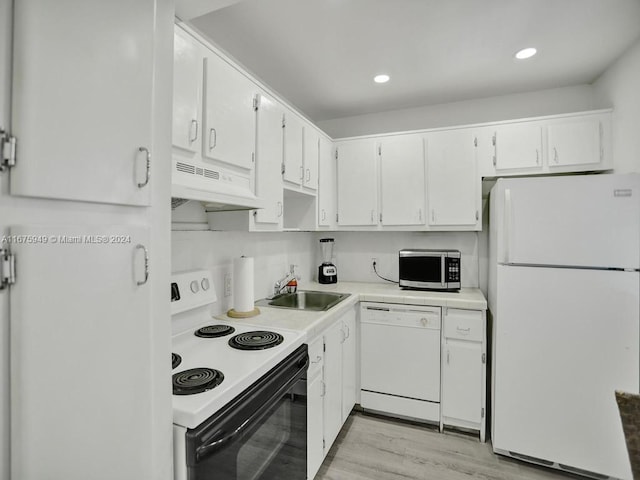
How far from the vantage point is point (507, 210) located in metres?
1.83

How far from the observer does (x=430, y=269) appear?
97.2 inches

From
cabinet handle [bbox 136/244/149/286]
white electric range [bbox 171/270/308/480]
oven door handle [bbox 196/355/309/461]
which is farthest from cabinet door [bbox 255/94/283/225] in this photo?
cabinet handle [bbox 136/244/149/286]

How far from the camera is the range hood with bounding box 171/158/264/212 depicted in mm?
1086

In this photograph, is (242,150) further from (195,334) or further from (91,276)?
(91,276)

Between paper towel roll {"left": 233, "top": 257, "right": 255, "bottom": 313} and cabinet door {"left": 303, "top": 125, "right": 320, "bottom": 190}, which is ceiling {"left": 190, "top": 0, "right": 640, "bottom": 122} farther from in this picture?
paper towel roll {"left": 233, "top": 257, "right": 255, "bottom": 313}

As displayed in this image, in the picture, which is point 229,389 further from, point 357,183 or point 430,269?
point 357,183

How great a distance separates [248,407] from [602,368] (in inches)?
70.9

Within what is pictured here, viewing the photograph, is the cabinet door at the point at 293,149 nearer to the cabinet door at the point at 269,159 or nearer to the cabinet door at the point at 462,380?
the cabinet door at the point at 269,159

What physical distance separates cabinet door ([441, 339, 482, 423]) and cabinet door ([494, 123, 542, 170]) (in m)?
1.34

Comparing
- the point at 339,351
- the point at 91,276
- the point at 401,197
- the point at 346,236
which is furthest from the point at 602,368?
the point at 91,276

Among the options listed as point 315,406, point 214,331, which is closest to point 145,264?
point 214,331

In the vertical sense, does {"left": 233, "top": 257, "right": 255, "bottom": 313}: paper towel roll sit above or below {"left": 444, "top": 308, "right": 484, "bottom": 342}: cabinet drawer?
above

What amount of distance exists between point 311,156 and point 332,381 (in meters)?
1.57

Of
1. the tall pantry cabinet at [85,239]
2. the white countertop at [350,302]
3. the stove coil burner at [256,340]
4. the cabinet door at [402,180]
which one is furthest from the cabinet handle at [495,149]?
the tall pantry cabinet at [85,239]
